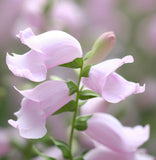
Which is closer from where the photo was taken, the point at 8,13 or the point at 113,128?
the point at 113,128

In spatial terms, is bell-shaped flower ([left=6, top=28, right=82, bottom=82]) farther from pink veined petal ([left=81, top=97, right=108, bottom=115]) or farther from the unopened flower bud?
pink veined petal ([left=81, top=97, right=108, bottom=115])

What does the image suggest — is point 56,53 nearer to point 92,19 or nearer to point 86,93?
point 86,93

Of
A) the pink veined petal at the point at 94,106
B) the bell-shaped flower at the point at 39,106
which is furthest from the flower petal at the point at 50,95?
the pink veined petal at the point at 94,106

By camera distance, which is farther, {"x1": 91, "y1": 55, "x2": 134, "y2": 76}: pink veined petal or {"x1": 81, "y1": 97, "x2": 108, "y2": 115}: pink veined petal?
{"x1": 81, "y1": 97, "x2": 108, "y2": 115}: pink veined petal

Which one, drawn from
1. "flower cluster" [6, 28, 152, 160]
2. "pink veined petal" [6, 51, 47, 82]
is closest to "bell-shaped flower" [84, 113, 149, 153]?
"flower cluster" [6, 28, 152, 160]

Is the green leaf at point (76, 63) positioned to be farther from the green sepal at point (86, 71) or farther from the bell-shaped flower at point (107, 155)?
the bell-shaped flower at point (107, 155)

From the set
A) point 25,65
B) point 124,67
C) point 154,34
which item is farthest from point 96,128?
point 154,34

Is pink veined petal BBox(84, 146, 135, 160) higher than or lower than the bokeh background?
higher

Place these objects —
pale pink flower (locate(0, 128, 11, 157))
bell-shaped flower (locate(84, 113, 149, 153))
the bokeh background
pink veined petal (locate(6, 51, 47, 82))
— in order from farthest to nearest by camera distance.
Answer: the bokeh background < pale pink flower (locate(0, 128, 11, 157)) < bell-shaped flower (locate(84, 113, 149, 153)) < pink veined petal (locate(6, 51, 47, 82))
